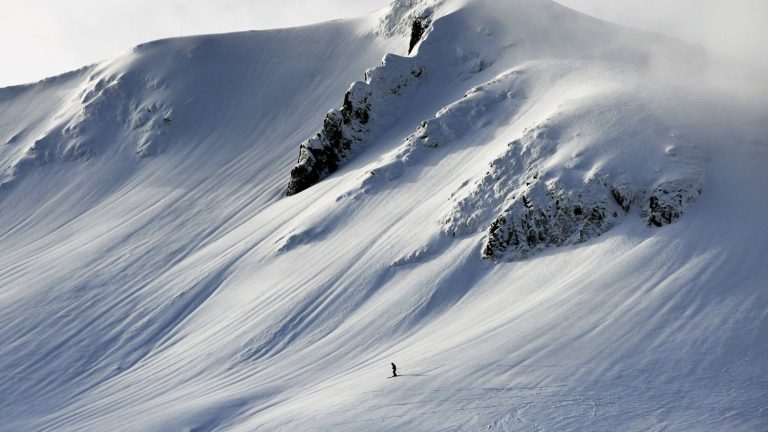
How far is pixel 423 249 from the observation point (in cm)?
3344

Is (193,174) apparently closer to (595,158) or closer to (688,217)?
(595,158)

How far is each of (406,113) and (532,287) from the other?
21250 mm

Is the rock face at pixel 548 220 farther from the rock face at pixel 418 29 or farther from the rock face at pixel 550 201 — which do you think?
the rock face at pixel 418 29

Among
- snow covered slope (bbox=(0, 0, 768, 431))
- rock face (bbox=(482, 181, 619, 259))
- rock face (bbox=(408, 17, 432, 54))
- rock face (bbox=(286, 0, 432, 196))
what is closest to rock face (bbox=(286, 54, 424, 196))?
rock face (bbox=(286, 0, 432, 196))

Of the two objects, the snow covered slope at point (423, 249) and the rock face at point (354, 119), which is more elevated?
the rock face at point (354, 119)

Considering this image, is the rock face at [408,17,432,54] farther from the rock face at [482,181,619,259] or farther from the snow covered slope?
the rock face at [482,181,619,259]

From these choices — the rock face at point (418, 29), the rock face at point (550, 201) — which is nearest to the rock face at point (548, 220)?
the rock face at point (550, 201)

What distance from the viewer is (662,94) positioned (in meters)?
35.7

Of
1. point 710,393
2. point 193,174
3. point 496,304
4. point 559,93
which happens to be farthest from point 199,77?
point 710,393

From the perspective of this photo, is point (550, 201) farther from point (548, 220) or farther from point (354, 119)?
point (354, 119)

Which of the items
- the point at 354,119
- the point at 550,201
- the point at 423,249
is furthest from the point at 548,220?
the point at 354,119

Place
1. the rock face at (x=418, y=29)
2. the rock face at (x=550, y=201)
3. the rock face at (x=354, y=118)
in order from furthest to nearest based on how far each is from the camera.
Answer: the rock face at (x=418, y=29) < the rock face at (x=354, y=118) < the rock face at (x=550, y=201)

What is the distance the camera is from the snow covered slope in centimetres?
2448

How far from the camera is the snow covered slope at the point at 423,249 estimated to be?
24.5 meters
